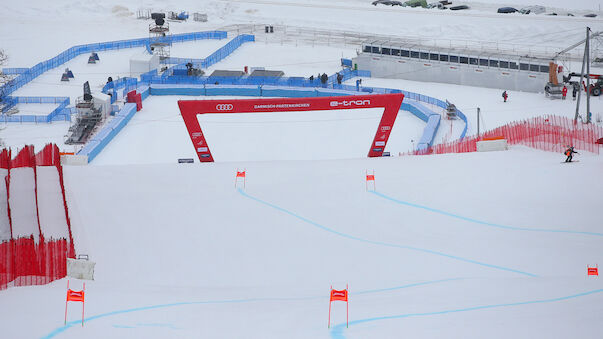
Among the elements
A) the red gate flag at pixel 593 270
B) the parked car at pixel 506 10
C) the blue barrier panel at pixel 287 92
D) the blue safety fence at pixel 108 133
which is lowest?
the blue safety fence at pixel 108 133

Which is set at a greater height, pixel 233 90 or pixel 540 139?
pixel 540 139

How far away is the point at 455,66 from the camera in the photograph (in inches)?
1943

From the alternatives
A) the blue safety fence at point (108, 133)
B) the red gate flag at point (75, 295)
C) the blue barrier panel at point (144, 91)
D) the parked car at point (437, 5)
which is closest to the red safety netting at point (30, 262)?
the red gate flag at point (75, 295)

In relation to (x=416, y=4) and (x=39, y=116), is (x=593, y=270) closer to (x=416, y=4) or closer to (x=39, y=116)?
(x=39, y=116)

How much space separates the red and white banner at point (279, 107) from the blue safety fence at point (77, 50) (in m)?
17.2

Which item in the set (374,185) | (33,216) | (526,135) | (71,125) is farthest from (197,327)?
(71,125)

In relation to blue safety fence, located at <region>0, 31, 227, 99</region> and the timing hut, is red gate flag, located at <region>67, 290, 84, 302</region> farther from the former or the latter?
the timing hut

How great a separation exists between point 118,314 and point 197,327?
1634 mm

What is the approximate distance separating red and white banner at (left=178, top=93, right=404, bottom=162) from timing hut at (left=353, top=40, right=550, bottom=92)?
59.2 feet

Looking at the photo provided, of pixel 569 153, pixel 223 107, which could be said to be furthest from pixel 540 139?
pixel 223 107

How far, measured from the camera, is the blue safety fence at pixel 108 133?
35656mm

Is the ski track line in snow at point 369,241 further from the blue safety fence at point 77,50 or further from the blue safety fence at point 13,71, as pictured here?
the blue safety fence at point 13,71

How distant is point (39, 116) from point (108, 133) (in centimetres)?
458

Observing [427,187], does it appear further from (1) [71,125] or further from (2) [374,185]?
(1) [71,125]
